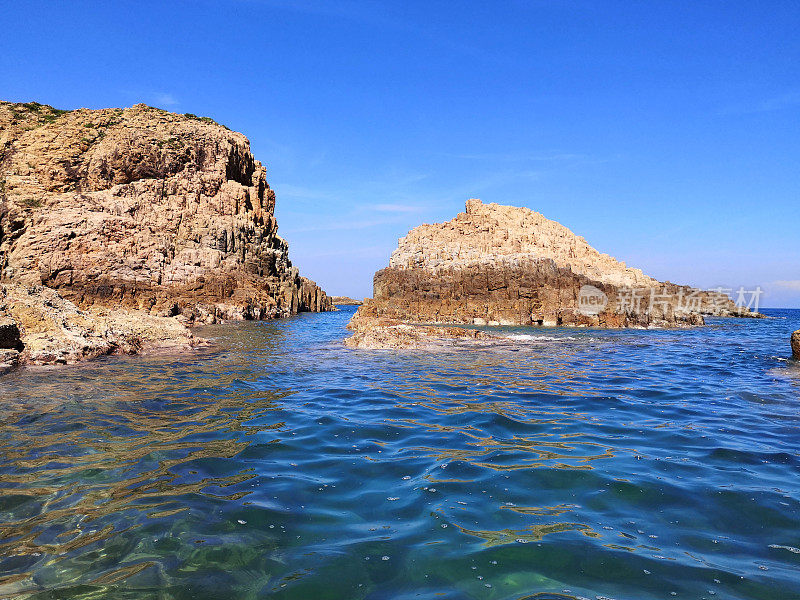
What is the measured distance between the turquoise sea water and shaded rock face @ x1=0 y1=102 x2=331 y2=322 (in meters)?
29.9

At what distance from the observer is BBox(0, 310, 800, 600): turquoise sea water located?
2.82 meters

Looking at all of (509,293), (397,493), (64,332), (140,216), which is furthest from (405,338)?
(140,216)

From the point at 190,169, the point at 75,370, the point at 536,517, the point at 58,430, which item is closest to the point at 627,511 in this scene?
the point at 536,517

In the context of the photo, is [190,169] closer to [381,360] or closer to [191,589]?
[381,360]

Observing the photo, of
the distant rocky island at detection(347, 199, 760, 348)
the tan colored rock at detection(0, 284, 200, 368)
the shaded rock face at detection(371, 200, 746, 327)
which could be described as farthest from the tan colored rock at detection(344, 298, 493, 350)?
the shaded rock face at detection(371, 200, 746, 327)

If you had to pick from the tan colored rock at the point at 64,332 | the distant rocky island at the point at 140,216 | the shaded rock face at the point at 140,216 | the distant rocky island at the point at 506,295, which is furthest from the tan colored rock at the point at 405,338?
the shaded rock face at the point at 140,216

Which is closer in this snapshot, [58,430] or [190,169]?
[58,430]

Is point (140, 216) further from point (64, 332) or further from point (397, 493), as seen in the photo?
point (397, 493)

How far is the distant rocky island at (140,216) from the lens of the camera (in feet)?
122

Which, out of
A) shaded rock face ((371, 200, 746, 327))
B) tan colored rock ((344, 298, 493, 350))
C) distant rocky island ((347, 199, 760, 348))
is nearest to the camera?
tan colored rock ((344, 298, 493, 350))

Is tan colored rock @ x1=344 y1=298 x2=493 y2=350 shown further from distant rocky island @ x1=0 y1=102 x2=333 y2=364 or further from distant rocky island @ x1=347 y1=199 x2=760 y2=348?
distant rocky island @ x1=0 y1=102 x2=333 y2=364

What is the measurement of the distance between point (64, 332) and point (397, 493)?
528 inches

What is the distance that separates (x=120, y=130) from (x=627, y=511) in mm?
56797

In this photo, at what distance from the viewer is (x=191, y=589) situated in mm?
2680
